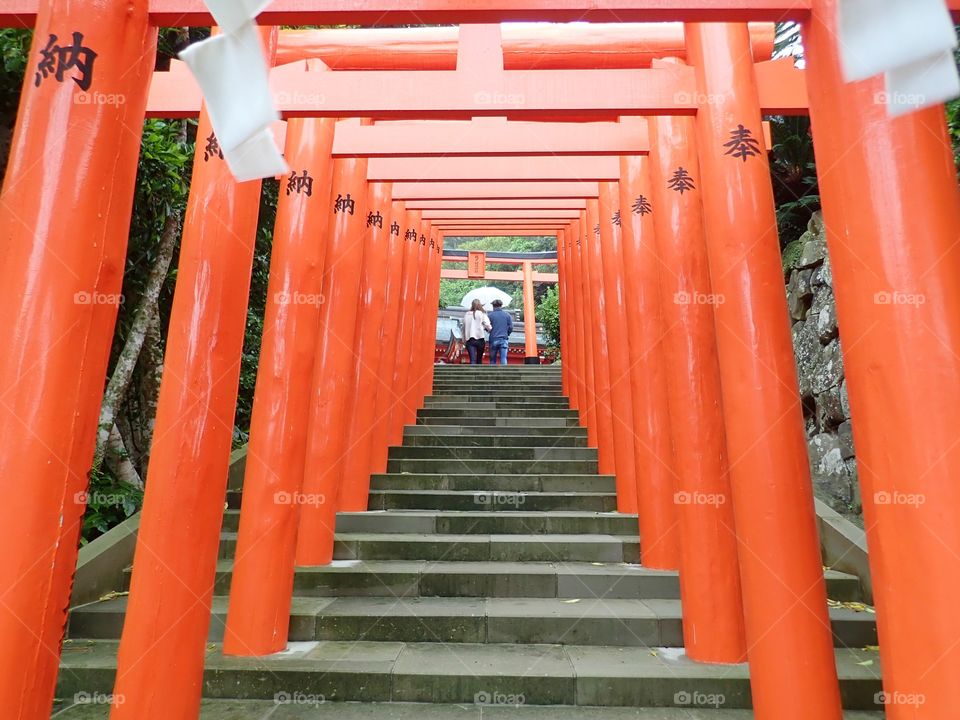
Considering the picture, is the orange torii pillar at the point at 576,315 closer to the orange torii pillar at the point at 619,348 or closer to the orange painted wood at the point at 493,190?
the orange painted wood at the point at 493,190

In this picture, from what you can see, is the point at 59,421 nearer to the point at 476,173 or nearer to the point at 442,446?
the point at 476,173

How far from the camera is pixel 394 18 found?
2.24 metres

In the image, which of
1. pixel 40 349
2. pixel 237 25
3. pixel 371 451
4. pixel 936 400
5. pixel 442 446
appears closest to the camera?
pixel 237 25

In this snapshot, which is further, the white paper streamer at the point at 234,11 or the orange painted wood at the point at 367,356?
the orange painted wood at the point at 367,356

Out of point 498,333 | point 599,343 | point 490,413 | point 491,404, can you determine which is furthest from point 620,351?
point 498,333

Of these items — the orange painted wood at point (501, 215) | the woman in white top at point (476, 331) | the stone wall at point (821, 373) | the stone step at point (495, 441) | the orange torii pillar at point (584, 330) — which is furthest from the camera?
the woman in white top at point (476, 331)

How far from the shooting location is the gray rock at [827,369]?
18.7ft

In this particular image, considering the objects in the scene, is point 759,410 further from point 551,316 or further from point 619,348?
point 551,316

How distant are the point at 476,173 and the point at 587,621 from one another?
357 centimetres

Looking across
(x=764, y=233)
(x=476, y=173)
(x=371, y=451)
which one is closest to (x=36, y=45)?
(x=764, y=233)

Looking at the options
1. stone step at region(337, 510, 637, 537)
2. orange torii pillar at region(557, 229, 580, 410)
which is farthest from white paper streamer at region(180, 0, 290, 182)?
orange torii pillar at region(557, 229, 580, 410)

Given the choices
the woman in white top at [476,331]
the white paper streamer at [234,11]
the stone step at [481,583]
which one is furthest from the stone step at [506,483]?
the woman in white top at [476,331]

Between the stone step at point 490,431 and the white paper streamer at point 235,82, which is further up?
the white paper streamer at point 235,82

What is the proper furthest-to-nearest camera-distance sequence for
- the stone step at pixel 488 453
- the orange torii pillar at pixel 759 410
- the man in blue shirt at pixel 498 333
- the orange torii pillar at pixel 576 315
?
1. the man in blue shirt at pixel 498 333
2. the orange torii pillar at pixel 576 315
3. the stone step at pixel 488 453
4. the orange torii pillar at pixel 759 410
